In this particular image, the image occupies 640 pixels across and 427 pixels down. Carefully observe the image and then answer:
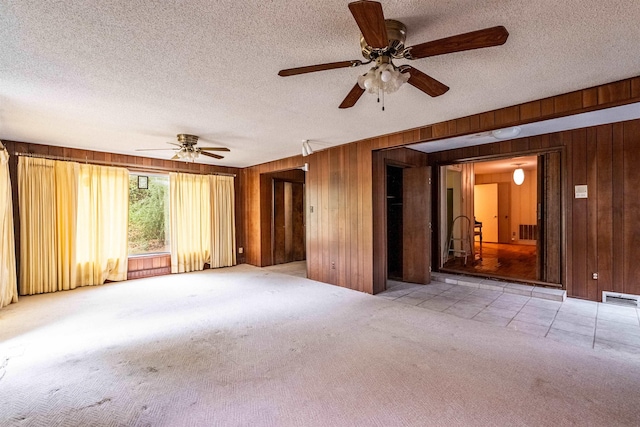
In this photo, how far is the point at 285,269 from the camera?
6602mm

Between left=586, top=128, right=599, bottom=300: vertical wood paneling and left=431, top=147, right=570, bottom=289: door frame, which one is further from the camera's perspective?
left=431, top=147, right=570, bottom=289: door frame

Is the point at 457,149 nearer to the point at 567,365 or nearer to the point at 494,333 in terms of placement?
the point at 494,333

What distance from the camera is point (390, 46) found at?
5.92ft

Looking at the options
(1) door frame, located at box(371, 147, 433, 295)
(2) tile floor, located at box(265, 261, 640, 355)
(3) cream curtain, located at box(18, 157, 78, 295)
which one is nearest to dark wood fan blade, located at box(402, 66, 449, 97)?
(1) door frame, located at box(371, 147, 433, 295)

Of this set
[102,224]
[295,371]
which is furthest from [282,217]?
[295,371]

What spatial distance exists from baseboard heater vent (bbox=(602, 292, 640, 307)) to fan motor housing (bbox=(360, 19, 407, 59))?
4474 millimetres

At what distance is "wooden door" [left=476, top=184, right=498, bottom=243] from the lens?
9.72 meters

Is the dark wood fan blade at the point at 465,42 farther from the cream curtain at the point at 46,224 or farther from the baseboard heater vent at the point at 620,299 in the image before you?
the cream curtain at the point at 46,224

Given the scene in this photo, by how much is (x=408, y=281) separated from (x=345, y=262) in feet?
4.22

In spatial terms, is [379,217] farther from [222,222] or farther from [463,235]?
[222,222]

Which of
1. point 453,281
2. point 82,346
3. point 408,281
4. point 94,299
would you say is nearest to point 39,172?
point 94,299

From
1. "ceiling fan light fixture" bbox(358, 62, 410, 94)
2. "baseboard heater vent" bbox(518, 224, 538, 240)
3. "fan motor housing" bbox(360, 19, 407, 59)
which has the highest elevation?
"fan motor housing" bbox(360, 19, 407, 59)

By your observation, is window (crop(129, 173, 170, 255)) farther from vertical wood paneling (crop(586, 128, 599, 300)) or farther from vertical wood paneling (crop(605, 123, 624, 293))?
vertical wood paneling (crop(605, 123, 624, 293))

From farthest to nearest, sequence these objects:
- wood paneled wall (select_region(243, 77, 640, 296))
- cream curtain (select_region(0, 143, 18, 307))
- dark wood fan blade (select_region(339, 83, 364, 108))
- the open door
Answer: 1. the open door
2. cream curtain (select_region(0, 143, 18, 307))
3. wood paneled wall (select_region(243, 77, 640, 296))
4. dark wood fan blade (select_region(339, 83, 364, 108))
